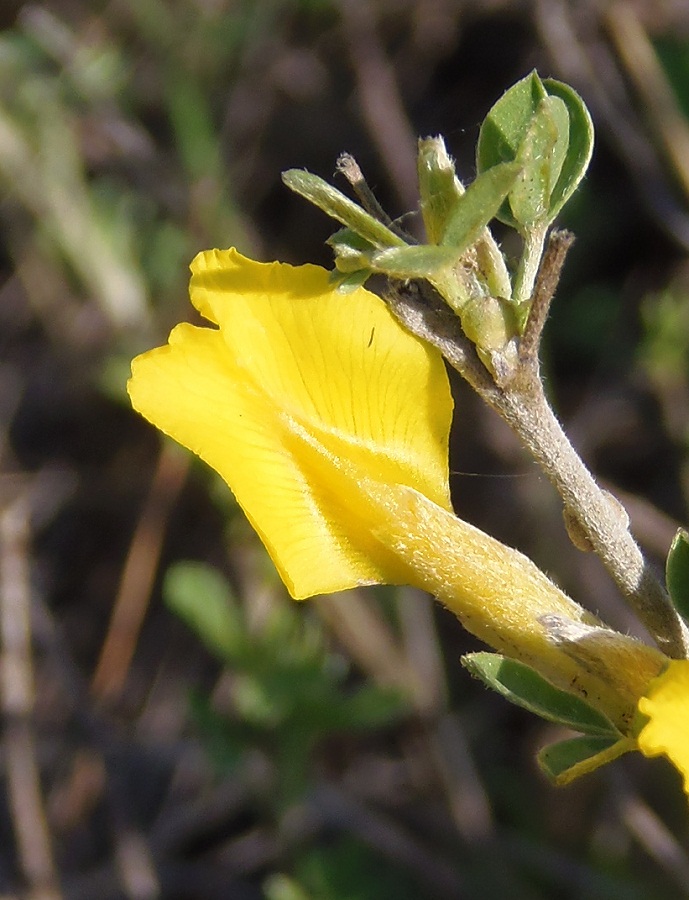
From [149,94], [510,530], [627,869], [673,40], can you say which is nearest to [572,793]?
[627,869]

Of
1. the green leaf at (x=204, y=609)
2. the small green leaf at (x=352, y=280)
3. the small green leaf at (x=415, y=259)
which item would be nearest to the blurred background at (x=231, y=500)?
the green leaf at (x=204, y=609)

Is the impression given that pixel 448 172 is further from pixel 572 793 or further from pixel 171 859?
pixel 171 859

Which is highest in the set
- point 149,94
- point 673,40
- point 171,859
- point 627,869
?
point 149,94

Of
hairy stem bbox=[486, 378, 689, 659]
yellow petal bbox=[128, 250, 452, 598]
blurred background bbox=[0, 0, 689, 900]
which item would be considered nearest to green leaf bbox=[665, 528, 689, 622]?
hairy stem bbox=[486, 378, 689, 659]

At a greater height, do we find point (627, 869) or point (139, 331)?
point (139, 331)

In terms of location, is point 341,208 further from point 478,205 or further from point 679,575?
point 679,575

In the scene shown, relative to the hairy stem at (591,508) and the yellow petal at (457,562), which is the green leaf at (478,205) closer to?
the hairy stem at (591,508)
